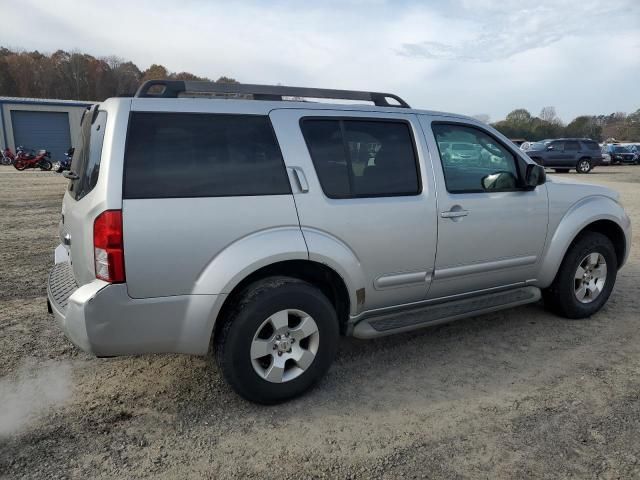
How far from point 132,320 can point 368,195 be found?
166 cm

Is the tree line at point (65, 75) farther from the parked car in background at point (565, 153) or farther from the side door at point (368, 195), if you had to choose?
the side door at point (368, 195)

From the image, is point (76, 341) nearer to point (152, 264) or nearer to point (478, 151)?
point (152, 264)

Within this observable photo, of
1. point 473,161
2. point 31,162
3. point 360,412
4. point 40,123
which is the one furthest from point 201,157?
point 40,123

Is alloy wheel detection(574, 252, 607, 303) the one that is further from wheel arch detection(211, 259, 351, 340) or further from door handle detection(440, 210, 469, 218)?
wheel arch detection(211, 259, 351, 340)

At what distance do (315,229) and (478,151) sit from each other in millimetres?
1712

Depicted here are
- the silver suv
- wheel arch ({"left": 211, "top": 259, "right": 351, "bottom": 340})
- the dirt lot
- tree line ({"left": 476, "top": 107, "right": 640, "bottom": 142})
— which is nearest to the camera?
the dirt lot

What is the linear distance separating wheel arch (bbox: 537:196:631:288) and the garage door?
36.6 meters

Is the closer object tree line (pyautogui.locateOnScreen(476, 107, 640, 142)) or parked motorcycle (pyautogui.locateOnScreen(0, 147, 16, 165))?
parked motorcycle (pyautogui.locateOnScreen(0, 147, 16, 165))

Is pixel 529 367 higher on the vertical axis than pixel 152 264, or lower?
lower

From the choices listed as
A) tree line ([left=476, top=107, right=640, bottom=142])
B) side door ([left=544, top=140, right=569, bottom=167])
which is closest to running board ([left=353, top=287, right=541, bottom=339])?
side door ([left=544, top=140, right=569, bottom=167])

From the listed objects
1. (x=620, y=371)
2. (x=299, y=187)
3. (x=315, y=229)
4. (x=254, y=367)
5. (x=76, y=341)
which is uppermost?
(x=299, y=187)

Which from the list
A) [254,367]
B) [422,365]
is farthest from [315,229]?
[422,365]

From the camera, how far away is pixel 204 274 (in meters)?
2.68

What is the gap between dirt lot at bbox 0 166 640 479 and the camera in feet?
8.07
